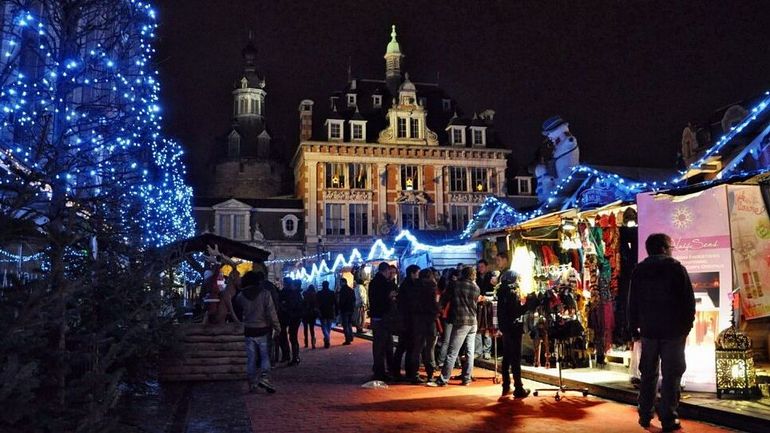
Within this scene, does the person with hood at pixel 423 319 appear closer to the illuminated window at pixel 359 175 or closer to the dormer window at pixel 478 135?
the illuminated window at pixel 359 175

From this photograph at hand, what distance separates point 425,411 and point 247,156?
53.0 metres

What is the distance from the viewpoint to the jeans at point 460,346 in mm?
10445

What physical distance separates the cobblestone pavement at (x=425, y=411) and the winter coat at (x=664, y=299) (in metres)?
1.19

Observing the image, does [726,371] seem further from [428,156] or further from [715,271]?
[428,156]

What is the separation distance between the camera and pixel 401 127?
5141 cm

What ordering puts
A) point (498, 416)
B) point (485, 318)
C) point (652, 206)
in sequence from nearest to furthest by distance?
point (498, 416)
point (652, 206)
point (485, 318)

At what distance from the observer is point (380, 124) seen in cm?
5281

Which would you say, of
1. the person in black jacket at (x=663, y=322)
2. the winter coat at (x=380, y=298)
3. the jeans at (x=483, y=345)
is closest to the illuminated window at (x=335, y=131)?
the jeans at (x=483, y=345)

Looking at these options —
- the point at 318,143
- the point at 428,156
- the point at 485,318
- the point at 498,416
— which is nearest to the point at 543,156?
the point at 428,156

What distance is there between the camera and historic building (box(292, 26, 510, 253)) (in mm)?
50062

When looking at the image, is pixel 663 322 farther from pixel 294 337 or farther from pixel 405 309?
pixel 294 337

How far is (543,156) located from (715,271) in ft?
166

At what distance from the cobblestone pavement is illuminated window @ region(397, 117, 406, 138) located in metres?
41.0

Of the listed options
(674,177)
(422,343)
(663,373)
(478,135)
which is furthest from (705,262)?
(478,135)
